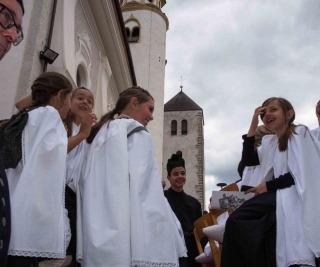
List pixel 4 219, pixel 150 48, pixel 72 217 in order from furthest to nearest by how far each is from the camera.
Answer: pixel 150 48 → pixel 72 217 → pixel 4 219

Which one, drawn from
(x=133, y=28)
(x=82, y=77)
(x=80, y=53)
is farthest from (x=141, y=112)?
(x=133, y=28)

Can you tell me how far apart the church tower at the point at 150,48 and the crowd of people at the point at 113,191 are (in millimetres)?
18247

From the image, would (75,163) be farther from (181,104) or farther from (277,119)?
(181,104)

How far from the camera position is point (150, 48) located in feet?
74.4

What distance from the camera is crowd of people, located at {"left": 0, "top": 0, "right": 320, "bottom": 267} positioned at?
2.07 metres

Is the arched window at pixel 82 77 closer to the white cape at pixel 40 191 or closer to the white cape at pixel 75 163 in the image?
the white cape at pixel 75 163

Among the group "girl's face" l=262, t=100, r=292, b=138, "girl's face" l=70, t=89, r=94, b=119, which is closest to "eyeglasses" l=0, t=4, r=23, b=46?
"girl's face" l=70, t=89, r=94, b=119

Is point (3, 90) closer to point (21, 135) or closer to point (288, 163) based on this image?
point (21, 135)

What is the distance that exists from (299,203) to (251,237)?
48cm

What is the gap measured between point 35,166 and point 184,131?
4128 centimetres

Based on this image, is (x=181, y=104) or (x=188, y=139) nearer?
(x=188, y=139)

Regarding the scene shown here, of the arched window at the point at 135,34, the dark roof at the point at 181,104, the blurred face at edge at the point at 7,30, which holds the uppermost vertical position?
the dark roof at the point at 181,104

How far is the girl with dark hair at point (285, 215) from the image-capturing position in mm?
2694

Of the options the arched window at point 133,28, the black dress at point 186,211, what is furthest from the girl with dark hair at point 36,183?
the arched window at point 133,28
